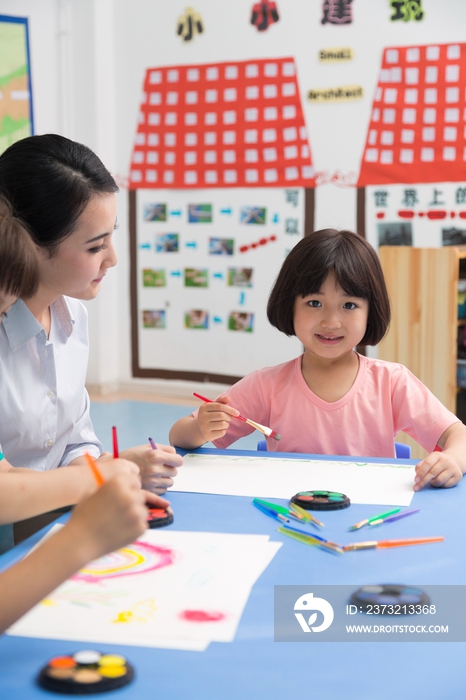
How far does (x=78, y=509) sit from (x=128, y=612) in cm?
17

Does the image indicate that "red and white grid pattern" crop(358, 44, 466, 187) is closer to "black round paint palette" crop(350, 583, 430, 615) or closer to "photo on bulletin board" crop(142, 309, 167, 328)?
"photo on bulletin board" crop(142, 309, 167, 328)

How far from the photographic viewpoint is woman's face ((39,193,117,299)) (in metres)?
1.36

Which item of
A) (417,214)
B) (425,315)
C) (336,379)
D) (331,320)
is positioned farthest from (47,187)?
(417,214)

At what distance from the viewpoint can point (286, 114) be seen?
4.26 meters

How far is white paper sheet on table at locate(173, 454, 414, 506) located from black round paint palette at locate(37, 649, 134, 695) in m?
0.52

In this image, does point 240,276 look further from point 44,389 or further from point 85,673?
point 85,673

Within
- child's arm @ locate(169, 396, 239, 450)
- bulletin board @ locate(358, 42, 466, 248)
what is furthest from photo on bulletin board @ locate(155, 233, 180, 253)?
child's arm @ locate(169, 396, 239, 450)

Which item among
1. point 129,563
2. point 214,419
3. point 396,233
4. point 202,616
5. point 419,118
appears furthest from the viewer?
point 396,233

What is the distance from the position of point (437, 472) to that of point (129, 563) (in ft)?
1.75

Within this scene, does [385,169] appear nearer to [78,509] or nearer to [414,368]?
[414,368]

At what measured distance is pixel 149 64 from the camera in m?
4.57

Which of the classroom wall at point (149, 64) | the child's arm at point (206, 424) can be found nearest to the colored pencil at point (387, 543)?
the child's arm at point (206, 424)

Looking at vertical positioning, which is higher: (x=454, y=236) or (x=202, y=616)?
(x=454, y=236)

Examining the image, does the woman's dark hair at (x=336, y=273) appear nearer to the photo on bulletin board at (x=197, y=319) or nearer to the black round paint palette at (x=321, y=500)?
the black round paint palette at (x=321, y=500)
